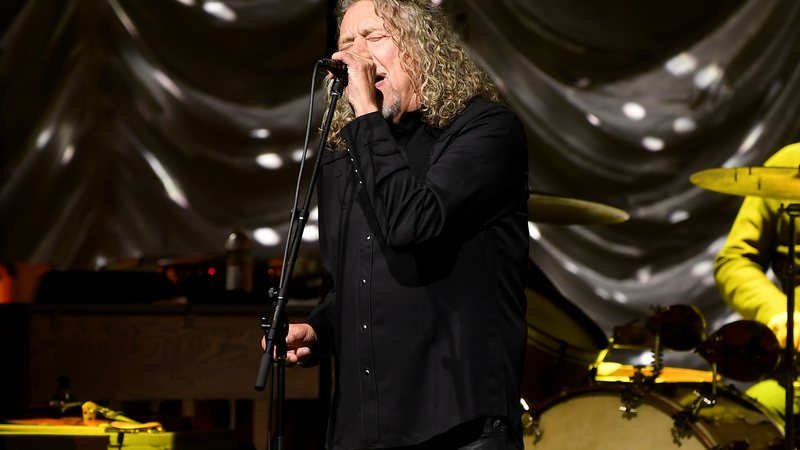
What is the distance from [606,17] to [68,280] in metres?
2.78

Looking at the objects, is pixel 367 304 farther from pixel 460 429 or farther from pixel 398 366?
pixel 460 429

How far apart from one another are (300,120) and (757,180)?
2.50 m

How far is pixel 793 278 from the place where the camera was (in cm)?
383

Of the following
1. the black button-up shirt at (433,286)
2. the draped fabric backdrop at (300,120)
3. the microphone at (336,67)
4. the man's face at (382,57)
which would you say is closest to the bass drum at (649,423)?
the draped fabric backdrop at (300,120)

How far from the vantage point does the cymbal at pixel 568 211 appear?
4.31m

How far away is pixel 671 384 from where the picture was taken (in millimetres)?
3867

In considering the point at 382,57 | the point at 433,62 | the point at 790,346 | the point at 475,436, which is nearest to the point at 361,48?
the point at 382,57

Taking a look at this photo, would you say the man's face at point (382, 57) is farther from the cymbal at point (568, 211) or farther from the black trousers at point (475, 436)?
the cymbal at point (568, 211)

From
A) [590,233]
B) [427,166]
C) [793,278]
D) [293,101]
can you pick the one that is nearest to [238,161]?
[293,101]

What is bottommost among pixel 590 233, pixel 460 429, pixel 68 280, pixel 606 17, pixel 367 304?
pixel 460 429

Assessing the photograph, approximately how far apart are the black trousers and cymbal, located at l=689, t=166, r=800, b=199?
2.01m

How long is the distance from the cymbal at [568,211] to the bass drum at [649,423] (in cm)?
A: 74

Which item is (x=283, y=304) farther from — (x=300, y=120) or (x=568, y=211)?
(x=300, y=120)

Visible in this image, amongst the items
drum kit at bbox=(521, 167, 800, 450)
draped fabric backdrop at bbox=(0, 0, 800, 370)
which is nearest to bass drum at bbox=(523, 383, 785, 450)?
drum kit at bbox=(521, 167, 800, 450)
